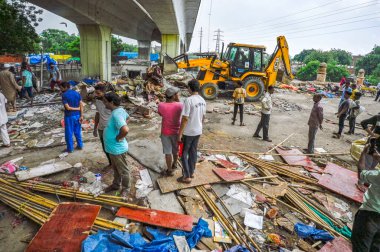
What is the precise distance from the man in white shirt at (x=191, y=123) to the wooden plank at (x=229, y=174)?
29.6 inches

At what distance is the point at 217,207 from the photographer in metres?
3.55

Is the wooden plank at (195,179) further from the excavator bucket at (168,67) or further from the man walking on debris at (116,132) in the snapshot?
the excavator bucket at (168,67)

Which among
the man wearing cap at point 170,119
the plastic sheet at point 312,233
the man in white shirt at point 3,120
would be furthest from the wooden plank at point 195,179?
the man in white shirt at point 3,120

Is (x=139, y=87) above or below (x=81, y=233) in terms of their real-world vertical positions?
above

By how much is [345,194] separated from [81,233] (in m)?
4.48

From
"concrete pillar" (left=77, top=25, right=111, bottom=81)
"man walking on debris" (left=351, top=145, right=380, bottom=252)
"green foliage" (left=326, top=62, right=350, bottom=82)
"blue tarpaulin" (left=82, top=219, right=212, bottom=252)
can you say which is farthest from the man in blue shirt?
"green foliage" (left=326, top=62, right=350, bottom=82)

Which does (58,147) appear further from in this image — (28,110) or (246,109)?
(246,109)

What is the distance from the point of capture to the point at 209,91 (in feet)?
38.4

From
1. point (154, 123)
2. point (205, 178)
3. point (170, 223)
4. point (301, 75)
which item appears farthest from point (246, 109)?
point (301, 75)

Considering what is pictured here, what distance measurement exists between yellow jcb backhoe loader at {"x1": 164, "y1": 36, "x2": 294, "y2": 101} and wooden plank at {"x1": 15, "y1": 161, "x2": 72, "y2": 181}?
8324 millimetres

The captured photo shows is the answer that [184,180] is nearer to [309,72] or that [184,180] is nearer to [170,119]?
[170,119]

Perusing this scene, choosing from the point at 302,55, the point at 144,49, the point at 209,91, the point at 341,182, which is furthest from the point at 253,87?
the point at 302,55

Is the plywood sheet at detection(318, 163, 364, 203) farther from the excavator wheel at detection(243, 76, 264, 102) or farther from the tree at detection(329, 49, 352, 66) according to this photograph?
the tree at detection(329, 49, 352, 66)

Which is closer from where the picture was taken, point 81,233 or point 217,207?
point 81,233
